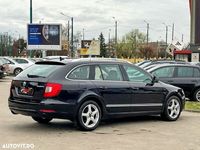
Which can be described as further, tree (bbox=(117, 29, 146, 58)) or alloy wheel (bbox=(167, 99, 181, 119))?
tree (bbox=(117, 29, 146, 58))

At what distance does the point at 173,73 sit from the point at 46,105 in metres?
8.67

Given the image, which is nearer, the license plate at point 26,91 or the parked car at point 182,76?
the license plate at point 26,91

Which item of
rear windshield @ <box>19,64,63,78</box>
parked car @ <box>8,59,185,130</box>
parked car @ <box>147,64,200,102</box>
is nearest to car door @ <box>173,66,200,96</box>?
parked car @ <box>147,64,200,102</box>

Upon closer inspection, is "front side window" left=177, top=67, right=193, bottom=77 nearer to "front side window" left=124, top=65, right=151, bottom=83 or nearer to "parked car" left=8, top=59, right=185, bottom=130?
"parked car" left=8, top=59, right=185, bottom=130

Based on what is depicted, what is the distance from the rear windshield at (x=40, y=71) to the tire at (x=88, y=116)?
0.99 meters

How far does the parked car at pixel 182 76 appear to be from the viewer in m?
17.2

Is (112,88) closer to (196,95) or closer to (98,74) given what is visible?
(98,74)

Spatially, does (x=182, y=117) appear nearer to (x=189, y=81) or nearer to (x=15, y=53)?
(x=189, y=81)

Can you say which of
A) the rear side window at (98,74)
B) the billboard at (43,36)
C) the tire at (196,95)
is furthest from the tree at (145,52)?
the rear side window at (98,74)

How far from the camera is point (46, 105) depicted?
9.52m

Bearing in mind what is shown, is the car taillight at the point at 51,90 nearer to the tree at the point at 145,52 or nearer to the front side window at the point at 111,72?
the front side window at the point at 111,72

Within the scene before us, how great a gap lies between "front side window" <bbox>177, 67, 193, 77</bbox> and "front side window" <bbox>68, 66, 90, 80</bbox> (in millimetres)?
7678

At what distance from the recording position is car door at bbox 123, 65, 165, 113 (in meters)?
11.2

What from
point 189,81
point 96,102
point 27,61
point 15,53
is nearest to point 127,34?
point 15,53
